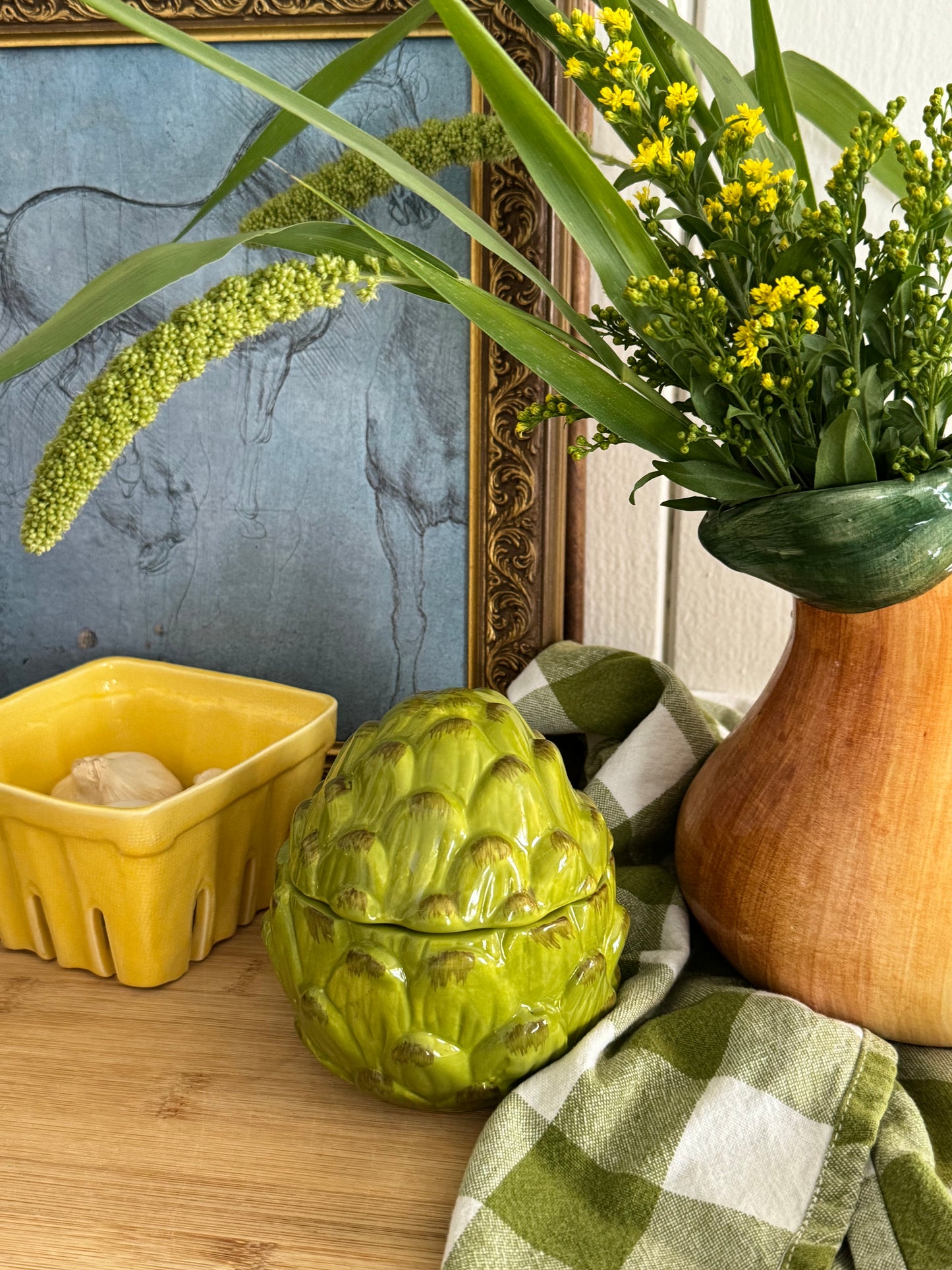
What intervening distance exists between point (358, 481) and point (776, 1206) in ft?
1.54

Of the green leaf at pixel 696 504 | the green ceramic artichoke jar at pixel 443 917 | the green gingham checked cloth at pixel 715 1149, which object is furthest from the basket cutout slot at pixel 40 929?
the green leaf at pixel 696 504

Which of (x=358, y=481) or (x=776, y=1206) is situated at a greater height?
(x=358, y=481)

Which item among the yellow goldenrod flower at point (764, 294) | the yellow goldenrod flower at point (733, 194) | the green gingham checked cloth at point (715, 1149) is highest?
the yellow goldenrod flower at point (733, 194)

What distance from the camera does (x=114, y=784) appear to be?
0.57m

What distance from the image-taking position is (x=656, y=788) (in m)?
0.59

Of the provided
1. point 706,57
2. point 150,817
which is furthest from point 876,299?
point 150,817

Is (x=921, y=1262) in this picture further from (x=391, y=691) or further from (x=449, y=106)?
(x=449, y=106)

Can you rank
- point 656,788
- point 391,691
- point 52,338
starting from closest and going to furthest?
1. point 52,338
2. point 656,788
3. point 391,691

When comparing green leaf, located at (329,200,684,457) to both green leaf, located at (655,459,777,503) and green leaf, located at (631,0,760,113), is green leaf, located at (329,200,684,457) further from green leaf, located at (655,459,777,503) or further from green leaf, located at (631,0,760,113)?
green leaf, located at (631,0,760,113)

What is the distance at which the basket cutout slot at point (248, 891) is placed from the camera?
1.92ft

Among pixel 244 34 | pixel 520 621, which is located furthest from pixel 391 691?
pixel 244 34

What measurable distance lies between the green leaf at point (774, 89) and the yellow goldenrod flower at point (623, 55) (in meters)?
0.11

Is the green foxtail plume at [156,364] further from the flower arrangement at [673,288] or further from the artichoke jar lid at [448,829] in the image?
the artichoke jar lid at [448,829]

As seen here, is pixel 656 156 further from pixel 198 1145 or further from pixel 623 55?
pixel 198 1145
